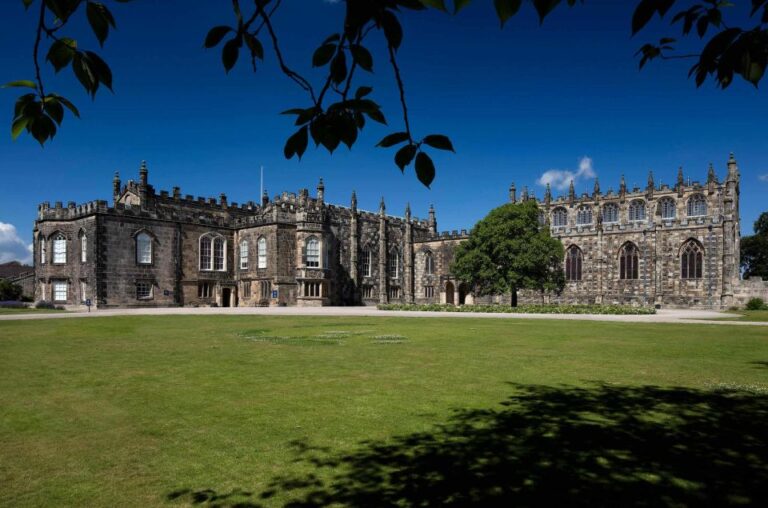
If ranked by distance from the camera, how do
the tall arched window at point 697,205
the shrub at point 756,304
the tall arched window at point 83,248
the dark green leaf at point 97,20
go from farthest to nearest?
1. the tall arched window at point 697,205
2. the shrub at point 756,304
3. the tall arched window at point 83,248
4. the dark green leaf at point 97,20

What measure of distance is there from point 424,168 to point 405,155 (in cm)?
15

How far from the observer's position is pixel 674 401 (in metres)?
8.35

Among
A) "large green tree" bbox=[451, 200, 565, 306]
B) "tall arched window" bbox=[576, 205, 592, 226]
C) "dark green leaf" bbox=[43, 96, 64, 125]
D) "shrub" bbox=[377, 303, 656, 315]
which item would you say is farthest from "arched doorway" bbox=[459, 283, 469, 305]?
"dark green leaf" bbox=[43, 96, 64, 125]

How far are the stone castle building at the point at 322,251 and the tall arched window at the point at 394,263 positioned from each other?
0.18 m

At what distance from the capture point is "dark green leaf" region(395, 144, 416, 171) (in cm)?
285

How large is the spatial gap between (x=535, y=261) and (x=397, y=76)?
4340 cm

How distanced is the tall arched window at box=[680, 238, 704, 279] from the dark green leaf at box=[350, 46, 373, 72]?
58.5 m

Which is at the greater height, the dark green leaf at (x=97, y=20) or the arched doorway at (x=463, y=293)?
the dark green leaf at (x=97, y=20)

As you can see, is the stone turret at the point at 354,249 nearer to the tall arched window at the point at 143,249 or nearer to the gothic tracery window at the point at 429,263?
the gothic tracery window at the point at 429,263

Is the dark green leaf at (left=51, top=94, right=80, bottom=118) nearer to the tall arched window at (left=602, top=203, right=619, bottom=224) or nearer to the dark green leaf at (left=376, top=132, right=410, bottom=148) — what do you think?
the dark green leaf at (left=376, top=132, right=410, bottom=148)

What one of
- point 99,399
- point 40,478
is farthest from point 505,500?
point 99,399

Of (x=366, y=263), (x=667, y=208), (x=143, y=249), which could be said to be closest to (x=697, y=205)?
(x=667, y=208)

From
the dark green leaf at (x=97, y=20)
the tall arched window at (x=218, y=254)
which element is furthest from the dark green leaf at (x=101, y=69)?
the tall arched window at (x=218, y=254)

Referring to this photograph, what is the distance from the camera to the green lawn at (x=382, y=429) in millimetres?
4961
